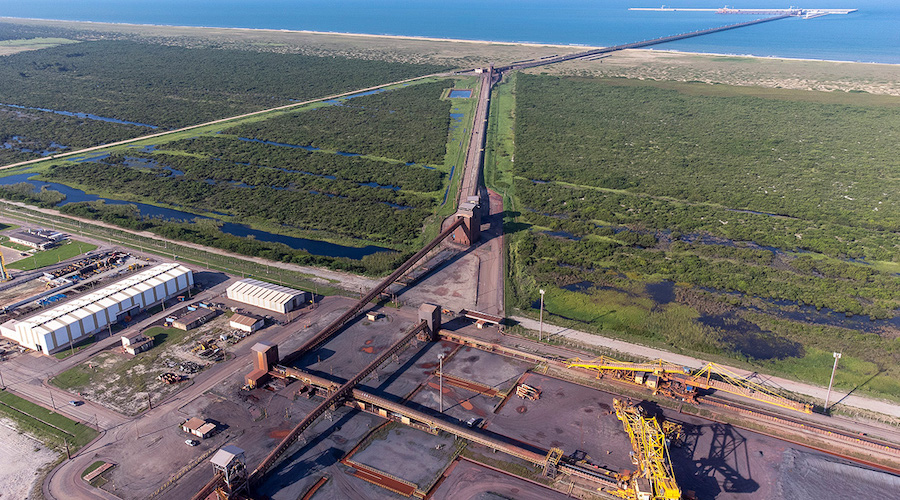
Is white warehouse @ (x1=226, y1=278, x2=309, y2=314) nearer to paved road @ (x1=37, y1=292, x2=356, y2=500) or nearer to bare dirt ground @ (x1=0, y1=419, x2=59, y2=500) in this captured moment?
paved road @ (x1=37, y1=292, x2=356, y2=500)

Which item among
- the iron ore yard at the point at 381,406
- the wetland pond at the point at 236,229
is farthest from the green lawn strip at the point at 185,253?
the wetland pond at the point at 236,229

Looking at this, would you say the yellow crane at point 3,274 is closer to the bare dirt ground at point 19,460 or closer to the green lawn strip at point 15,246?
the green lawn strip at point 15,246

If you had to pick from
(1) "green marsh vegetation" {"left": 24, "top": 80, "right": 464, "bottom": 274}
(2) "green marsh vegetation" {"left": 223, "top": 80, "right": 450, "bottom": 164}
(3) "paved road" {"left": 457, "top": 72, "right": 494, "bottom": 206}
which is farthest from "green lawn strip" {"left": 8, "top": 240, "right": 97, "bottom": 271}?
(2) "green marsh vegetation" {"left": 223, "top": 80, "right": 450, "bottom": 164}

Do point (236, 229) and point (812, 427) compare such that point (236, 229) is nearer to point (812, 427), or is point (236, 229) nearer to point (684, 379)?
point (684, 379)

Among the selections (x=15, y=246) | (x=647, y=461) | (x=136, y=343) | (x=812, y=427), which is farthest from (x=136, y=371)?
(x=812, y=427)

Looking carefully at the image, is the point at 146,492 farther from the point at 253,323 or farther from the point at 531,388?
the point at 531,388

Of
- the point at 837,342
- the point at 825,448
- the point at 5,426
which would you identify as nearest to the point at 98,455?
the point at 5,426
